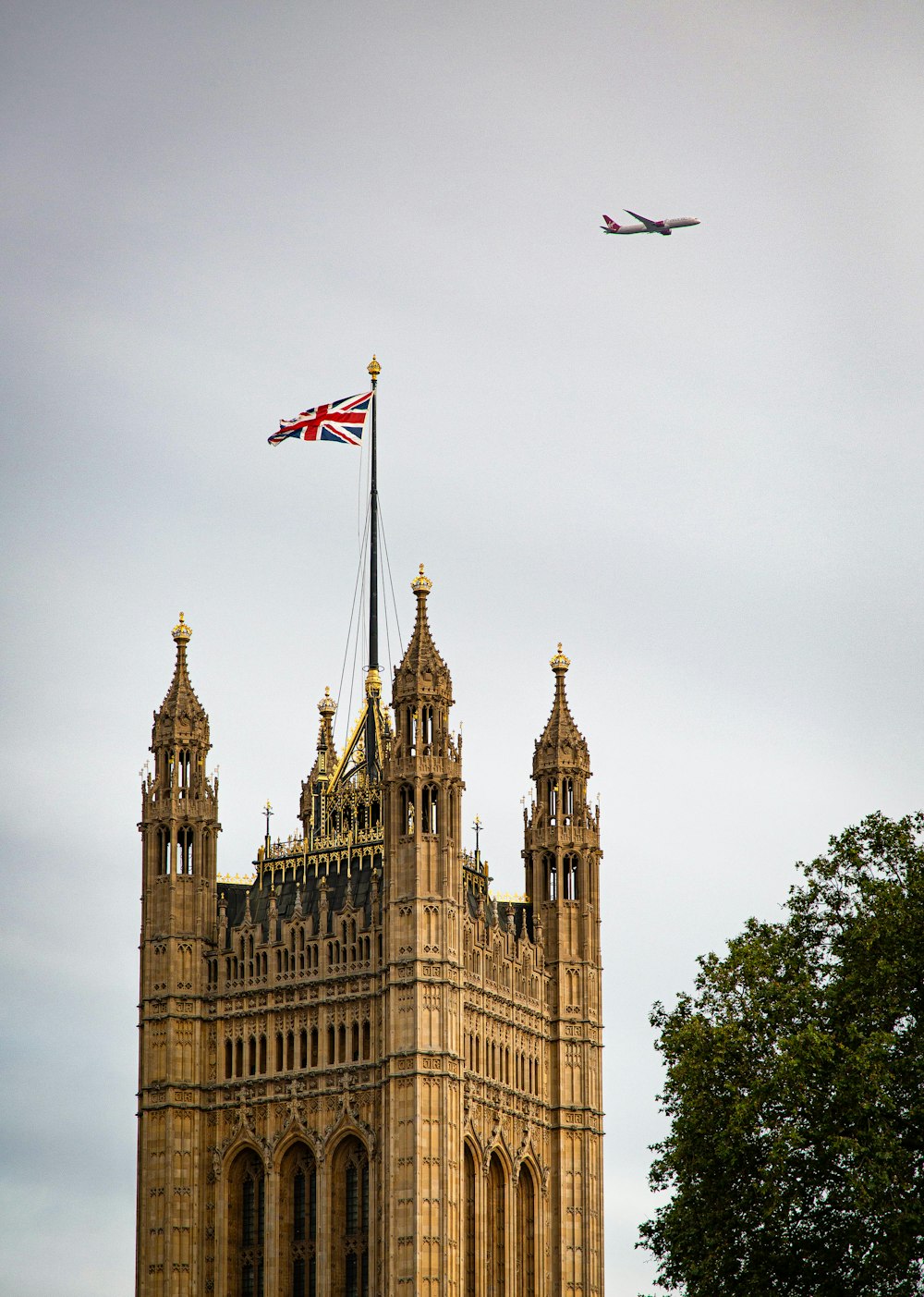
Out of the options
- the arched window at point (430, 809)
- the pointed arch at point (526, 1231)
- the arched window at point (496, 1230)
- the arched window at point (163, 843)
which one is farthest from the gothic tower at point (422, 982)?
the arched window at point (163, 843)

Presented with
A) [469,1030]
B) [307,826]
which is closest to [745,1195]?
[469,1030]

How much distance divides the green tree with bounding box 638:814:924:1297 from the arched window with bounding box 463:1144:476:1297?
28000 millimetres

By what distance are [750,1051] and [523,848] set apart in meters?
39.0

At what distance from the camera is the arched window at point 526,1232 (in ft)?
424

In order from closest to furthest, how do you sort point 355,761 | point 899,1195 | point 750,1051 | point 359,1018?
point 899,1195, point 750,1051, point 359,1018, point 355,761

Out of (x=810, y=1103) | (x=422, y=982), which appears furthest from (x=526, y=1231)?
(x=810, y=1103)

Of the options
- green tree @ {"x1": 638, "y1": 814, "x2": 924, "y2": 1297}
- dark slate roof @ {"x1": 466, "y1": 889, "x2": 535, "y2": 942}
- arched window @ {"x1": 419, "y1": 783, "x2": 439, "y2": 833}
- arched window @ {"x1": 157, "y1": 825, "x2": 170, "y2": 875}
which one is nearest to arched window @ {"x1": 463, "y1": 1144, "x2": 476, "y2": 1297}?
dark slate roof @ {"x1": 466, "y1": 889, "x2": 535, "y2": 942}

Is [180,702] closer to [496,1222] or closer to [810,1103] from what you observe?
[496,1222]

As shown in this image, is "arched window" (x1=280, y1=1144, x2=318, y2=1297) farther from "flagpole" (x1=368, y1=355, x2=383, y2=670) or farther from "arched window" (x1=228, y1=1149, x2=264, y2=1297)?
"flagpole" (x1=368, y1=355, x2=383, y2=670)

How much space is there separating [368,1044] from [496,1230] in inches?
349

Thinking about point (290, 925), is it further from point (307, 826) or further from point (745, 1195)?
point (745, 1195)

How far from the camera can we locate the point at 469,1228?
4978 inches

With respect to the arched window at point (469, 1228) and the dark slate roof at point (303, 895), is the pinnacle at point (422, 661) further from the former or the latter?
the arched window at point (469, 1228)

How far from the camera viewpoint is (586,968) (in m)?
134
